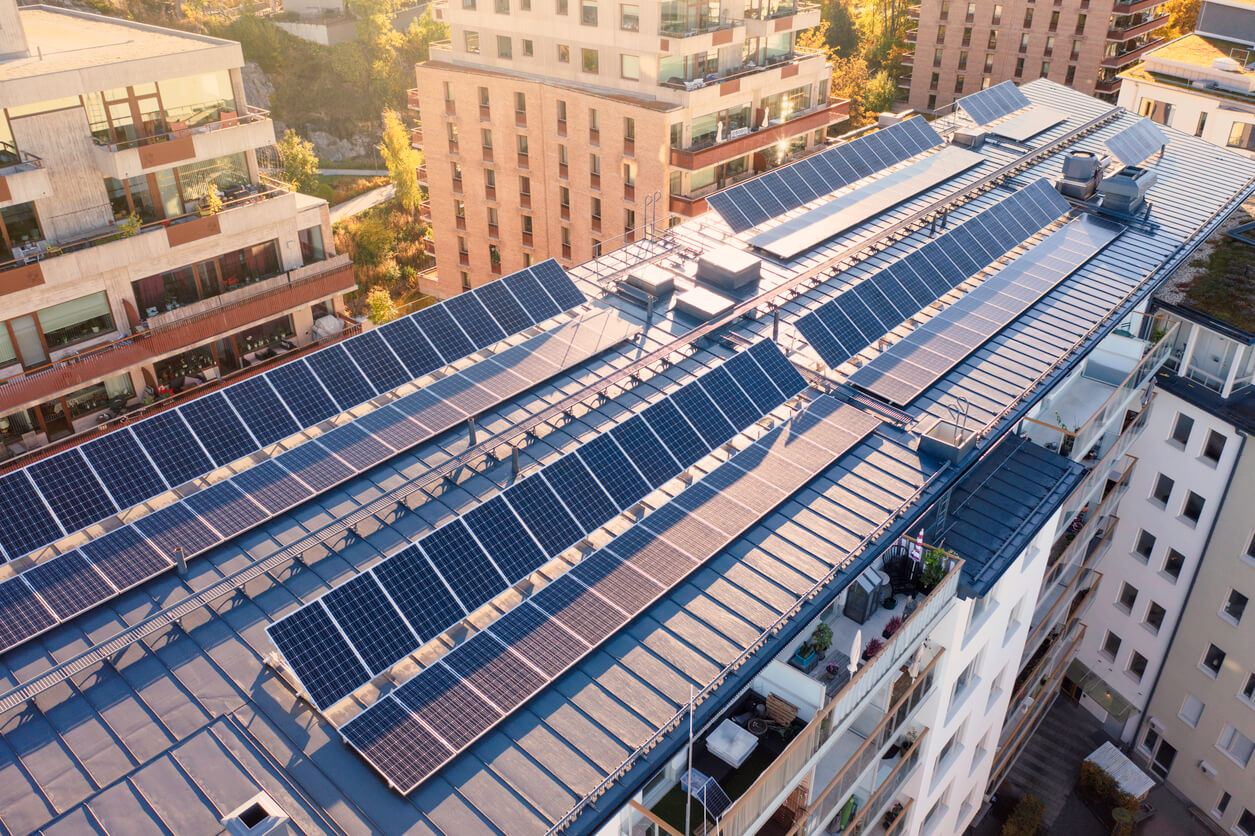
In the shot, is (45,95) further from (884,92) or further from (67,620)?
(884,92)

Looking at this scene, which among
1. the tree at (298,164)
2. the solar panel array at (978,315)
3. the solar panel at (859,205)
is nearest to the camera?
the solar panel array at (978,315)

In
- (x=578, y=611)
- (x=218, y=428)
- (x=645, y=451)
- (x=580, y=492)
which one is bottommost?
(x=578, y=611)

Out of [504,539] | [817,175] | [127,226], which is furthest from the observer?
[817,175]

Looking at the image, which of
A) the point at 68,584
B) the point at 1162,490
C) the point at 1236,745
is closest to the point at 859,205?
the point at 1162,490

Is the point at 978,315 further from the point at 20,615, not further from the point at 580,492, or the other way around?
the point at 20,615

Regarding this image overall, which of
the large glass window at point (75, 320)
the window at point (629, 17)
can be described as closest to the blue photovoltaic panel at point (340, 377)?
the large glass window at point (75, 320)

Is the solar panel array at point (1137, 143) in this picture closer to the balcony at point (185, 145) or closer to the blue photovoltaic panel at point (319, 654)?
the balcony at point (185, 145)

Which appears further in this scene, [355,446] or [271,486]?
[355,446]

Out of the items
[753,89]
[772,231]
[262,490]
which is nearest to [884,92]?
[753,89]
